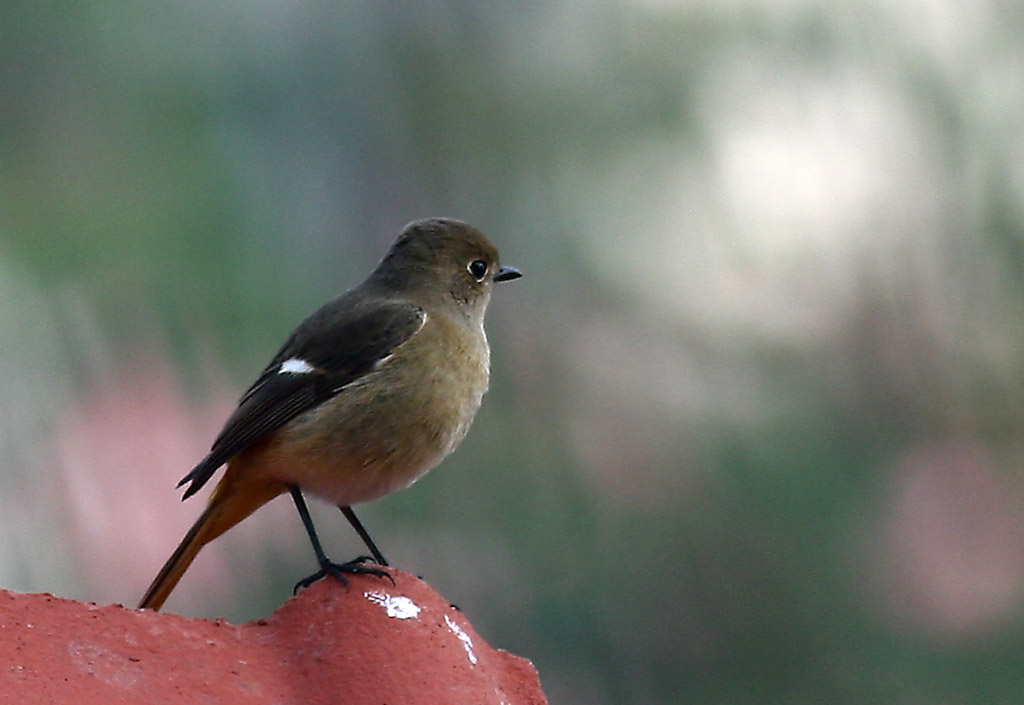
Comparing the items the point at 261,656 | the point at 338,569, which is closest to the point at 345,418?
the point at 338,569

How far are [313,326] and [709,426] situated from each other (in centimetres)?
259

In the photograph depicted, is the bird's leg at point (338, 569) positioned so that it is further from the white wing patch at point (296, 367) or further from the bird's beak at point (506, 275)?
the bird's beak at point (506, 275)

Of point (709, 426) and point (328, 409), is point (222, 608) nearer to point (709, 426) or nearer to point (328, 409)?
point (328, 409)

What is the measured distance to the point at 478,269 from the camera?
13.1 feet

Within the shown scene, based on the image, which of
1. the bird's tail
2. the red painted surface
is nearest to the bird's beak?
the bird's tail

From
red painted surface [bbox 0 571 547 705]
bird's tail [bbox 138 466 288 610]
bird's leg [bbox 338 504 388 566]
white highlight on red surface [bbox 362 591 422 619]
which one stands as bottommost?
bird's leg [bbox 338 504 388 566]

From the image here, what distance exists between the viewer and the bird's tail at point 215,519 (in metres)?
3.21

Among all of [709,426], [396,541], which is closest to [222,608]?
[396,541]

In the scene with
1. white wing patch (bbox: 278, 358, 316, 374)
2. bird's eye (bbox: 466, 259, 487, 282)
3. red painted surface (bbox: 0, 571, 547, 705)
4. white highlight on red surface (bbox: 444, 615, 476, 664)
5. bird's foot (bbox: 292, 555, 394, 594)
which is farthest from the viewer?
bird's eye (bbox: 466, 259, 487, 282)

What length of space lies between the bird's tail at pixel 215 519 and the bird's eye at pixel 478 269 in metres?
0.86

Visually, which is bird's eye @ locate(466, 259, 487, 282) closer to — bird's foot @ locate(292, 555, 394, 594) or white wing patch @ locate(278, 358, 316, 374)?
white wing patch @ locate(278, 358, 316, 374)

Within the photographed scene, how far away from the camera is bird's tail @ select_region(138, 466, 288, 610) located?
3211 mm

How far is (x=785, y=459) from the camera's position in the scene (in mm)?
5820

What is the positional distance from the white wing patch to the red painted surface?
2.88 feet
